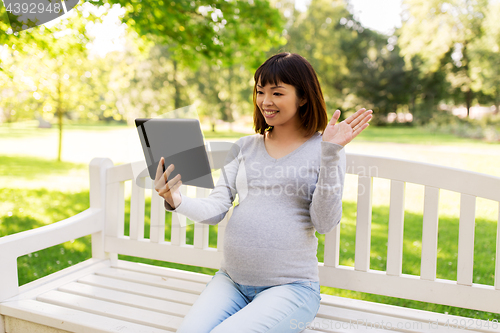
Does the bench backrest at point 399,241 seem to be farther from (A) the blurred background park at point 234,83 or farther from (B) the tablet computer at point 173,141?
(A) the blurred background park at point 234,83

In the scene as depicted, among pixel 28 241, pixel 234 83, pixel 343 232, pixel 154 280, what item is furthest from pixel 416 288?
pixel 234 83

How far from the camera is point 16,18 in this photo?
12.3 feet

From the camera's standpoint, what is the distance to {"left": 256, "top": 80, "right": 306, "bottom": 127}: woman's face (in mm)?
1854

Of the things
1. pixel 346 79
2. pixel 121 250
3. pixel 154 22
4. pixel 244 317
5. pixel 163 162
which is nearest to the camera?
pixel 244 317

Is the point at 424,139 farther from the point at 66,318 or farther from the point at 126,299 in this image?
the point at 66,318

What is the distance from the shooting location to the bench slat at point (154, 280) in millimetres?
2285

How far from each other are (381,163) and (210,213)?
972 millimetres

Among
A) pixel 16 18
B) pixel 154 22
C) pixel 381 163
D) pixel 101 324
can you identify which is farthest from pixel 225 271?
pixel 154 22

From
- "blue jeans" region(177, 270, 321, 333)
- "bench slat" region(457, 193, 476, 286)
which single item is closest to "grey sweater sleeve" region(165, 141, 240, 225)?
Answer: "blue jeans" region(177, 270, 321, 333)

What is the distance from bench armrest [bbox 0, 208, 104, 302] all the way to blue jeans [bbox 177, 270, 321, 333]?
1.13 meters

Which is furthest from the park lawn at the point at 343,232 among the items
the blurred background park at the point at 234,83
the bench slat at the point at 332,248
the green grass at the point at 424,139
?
the green grass at the point at 424,139

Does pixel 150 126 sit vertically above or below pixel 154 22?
below

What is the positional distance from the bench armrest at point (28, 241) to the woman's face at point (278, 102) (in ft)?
4.81

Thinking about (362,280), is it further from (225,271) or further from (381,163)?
(225,271)
